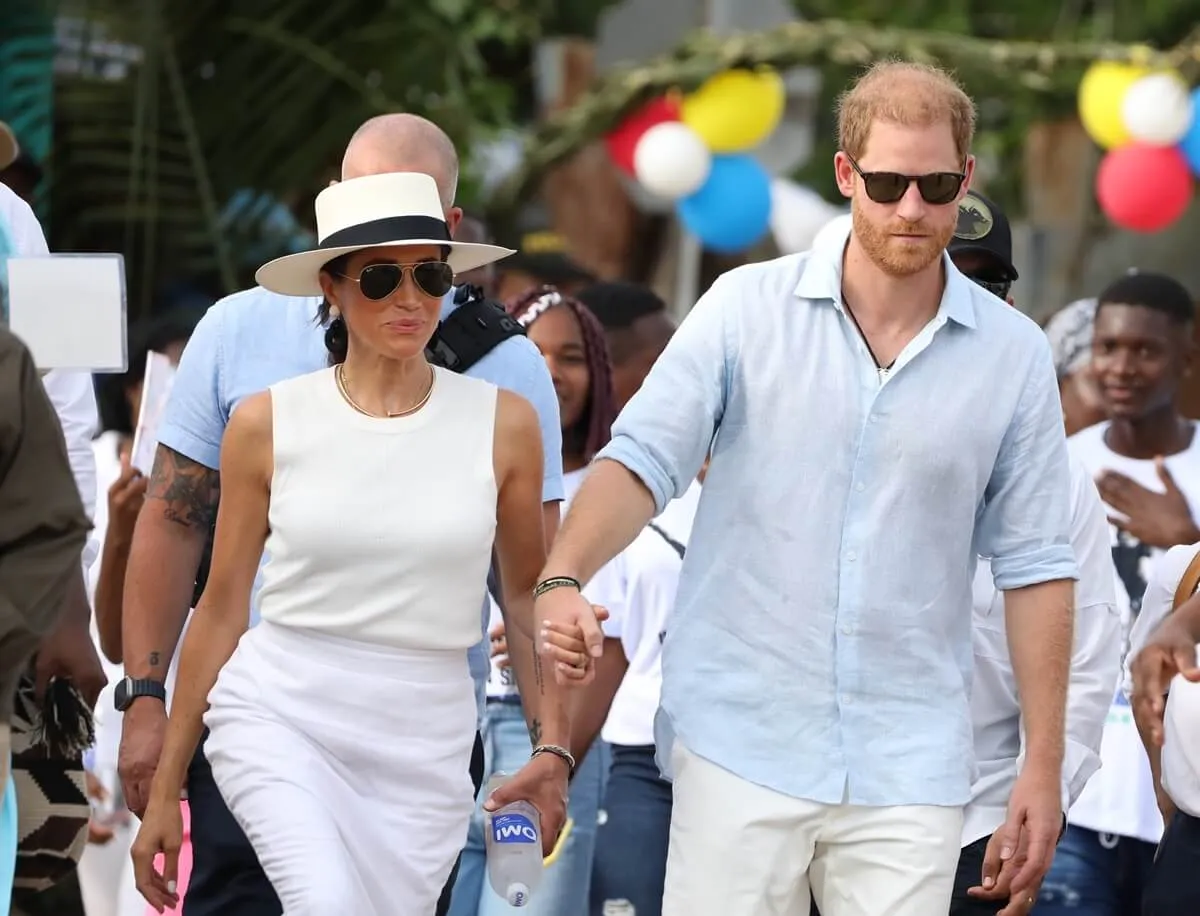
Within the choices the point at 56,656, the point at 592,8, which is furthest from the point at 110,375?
Result: the point at 592,8

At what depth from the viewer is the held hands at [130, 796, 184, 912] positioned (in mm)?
4551

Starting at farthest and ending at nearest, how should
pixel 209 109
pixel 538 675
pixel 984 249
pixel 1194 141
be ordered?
pixel 1194 141 < pixel 209 109 < pixel 984 249 < pixel 538 675

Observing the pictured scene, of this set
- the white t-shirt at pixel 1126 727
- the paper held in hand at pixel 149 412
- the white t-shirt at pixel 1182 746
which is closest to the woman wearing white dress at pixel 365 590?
the white t-shirt at pixel 1182 746

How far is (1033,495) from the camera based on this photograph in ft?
15.0

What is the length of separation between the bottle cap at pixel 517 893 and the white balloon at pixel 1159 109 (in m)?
8.36

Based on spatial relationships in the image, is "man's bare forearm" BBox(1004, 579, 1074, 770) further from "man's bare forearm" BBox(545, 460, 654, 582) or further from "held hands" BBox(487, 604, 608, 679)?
"held hands" BBox(487, 604, 608, 679)

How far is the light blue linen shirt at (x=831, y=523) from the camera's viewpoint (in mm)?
4430

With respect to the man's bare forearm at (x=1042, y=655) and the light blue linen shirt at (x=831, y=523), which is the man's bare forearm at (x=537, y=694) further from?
the man's bare forearm at (x=1042, y=655)

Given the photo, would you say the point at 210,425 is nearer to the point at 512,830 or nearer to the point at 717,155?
the point at 512,830

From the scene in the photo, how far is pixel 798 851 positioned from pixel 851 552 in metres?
0.59

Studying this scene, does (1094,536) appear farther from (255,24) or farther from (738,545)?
(255,24)

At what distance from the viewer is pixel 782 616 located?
4457mm

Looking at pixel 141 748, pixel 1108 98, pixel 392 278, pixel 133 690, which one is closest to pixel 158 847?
pixel 141 748

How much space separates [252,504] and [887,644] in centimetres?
129
